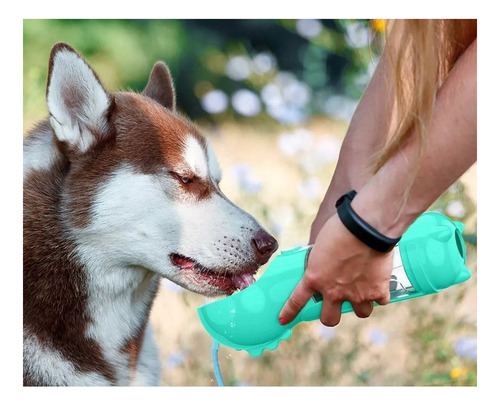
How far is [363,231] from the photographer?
1.53 metres

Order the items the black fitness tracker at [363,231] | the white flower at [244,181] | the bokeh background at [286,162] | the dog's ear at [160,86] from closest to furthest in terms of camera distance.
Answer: the black fitness tracker at [363,231] → the dog's ear at [160,86] → the bokeh background at [286,162] → the white flower at [244,181]

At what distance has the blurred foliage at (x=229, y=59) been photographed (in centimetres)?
239

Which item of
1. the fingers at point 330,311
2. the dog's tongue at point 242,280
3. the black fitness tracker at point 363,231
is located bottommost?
the dog's tongue at point 242,280

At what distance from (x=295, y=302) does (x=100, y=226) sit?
1.76 ft

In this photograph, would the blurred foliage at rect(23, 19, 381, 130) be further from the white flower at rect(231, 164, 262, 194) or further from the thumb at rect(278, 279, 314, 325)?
the thumb at rect(278, 279, 314, 325)

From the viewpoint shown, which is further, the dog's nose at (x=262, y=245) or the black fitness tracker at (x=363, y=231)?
the dog's nose at (x=262, y=245)

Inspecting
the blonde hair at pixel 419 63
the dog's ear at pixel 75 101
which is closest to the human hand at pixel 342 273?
the blonde hair at pixel 419 63

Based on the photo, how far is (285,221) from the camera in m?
2.83

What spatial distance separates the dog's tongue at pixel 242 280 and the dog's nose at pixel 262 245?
1.8 inches

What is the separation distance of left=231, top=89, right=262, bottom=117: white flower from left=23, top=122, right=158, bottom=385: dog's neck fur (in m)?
1.00

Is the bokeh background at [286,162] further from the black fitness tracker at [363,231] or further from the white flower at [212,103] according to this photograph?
the black fitness tracker at [363,231]

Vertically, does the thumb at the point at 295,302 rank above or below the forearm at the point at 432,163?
below

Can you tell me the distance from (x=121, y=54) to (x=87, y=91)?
63cm

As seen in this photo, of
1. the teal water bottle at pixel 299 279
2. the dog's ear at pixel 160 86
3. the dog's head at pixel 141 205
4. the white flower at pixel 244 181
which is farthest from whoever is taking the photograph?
the white flower at pixel 244 181
